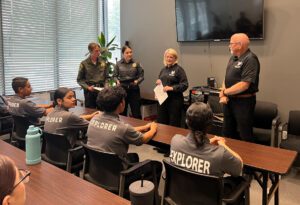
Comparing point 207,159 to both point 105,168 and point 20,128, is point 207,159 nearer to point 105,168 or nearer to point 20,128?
point 105,168

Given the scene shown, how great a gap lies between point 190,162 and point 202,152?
100 millimetres

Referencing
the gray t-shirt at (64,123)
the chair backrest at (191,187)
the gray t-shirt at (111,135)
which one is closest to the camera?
the chair backrest at (191,187)

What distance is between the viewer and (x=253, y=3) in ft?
13.4

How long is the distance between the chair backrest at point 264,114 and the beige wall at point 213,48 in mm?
252

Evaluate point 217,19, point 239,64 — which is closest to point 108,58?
point 217,19

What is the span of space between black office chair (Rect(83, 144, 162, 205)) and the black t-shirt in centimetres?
164

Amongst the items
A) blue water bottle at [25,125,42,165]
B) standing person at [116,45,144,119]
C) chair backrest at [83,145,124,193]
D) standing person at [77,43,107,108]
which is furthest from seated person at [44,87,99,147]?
standing person at [116,45,144,119]

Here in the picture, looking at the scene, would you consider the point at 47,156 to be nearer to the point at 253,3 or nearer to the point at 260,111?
the point at 260,111

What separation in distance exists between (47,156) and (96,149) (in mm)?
766

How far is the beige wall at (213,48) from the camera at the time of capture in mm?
3957

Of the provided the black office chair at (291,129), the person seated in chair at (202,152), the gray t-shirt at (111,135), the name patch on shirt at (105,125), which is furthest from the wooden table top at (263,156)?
the black office chair at (291,129)

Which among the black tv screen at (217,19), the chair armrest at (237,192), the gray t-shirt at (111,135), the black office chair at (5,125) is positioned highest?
the black tv screen at (217,19)

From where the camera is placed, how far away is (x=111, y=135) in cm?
215

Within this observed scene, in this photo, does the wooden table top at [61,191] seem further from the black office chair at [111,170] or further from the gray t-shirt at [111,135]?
the gray t-shirt at [111,135]
